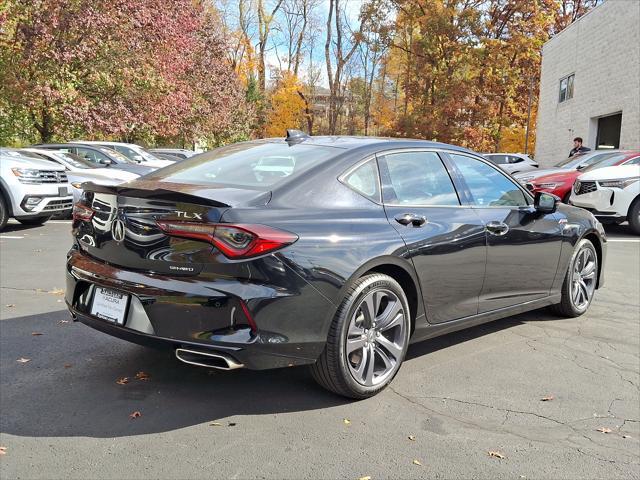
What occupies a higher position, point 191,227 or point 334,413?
point 191,227

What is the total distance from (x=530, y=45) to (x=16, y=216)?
33.0 meters

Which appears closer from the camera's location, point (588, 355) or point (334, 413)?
point (334, 413)

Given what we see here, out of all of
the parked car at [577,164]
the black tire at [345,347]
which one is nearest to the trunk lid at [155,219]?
the black tire at [345,347]

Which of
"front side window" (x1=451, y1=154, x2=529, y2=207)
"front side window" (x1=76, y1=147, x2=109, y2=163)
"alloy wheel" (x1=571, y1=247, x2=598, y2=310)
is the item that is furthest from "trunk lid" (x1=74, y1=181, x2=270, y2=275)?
"front side window" (x1=76, y1=147, x2=109, y2=163)

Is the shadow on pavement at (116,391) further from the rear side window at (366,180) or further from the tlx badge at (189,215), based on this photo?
the rear side window at (366,180)

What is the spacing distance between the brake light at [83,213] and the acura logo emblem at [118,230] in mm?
296

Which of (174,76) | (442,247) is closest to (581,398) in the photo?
(442,247)

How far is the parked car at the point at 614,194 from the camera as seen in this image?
10648 mm

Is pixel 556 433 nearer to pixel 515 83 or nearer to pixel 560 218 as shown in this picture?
pixel 560 218

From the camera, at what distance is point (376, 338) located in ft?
11.6

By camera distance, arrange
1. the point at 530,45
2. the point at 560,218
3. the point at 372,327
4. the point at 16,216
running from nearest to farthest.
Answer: the point at 372,327 < the point at 560,218 < the point at 16,216 < the point at 530,45

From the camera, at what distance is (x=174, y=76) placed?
23875 mm

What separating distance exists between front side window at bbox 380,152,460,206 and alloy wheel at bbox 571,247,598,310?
1.85 m

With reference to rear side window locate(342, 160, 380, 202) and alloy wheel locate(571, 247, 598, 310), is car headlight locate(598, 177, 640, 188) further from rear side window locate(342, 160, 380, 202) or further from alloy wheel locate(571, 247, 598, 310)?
rear side window locate(342, 160, 380, 202)
